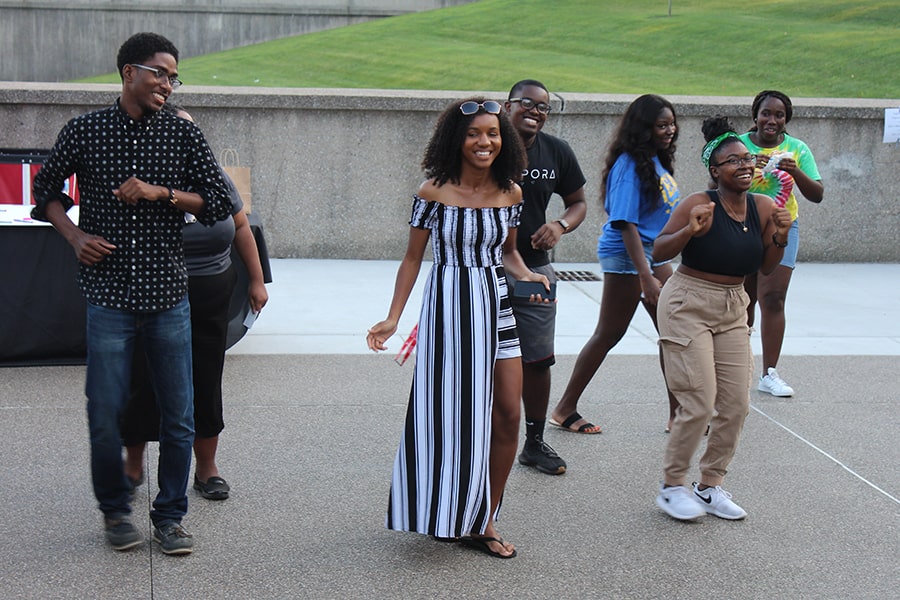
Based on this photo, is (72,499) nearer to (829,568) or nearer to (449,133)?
(449,133)

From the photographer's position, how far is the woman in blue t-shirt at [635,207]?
18.6 ft

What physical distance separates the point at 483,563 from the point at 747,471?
5.92ft

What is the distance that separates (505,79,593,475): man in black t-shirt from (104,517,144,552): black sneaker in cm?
194

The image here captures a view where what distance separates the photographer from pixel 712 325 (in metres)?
4.83

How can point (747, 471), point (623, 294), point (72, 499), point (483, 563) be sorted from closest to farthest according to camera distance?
point (483, 563) → point (72, 499) → point (747, 471) → point (623, 294)

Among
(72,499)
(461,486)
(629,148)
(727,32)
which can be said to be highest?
(727,32)

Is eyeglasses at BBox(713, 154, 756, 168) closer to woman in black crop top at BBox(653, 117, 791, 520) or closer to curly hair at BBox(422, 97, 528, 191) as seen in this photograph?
woman in black crop top at BBox(653, 117, 791, 520)

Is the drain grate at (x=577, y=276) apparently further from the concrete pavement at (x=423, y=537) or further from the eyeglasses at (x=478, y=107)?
the eyeglasses at (x=478, y=107)

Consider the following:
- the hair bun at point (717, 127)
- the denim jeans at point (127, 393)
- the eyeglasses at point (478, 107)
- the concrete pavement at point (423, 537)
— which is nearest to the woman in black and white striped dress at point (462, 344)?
the eyeglasses at point (478, 107)

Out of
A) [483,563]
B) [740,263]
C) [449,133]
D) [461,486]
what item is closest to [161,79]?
[449,133]

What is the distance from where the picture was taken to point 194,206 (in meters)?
4.08

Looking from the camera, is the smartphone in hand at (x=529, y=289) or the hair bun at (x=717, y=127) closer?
the smartphone in hand at (x=529, y=289)

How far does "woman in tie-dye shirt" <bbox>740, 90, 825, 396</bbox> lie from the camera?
20.9ft

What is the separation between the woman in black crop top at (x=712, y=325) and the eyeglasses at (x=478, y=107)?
1.00m
